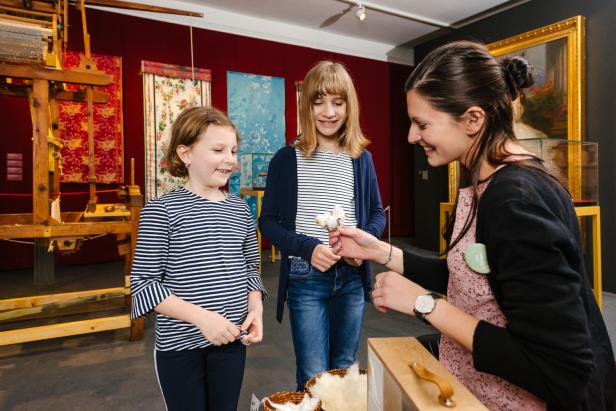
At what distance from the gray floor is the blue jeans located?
2.76 ft

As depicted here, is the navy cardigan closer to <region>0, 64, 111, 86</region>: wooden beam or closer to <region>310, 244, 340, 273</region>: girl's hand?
<region>310, 244, 340, 273</region>: girl's hand

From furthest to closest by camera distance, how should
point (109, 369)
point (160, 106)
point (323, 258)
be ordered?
1. point (160, 106)
2. point (109, 369)
3. point (323, 258)

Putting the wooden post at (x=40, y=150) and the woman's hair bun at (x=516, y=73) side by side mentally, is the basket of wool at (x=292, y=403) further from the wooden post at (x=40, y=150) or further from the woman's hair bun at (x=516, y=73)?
the wooden post at (x=40, y=150)

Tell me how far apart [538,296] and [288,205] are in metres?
1.10

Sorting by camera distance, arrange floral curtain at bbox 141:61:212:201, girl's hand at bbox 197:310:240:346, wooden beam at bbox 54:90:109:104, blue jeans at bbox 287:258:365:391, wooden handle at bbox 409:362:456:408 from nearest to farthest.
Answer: wooden handle at bbox 409:362:456:408, girl's hand at bbox 197:310:240:346, blue jeans at bbox 287:258:365:391, wooden beam at bbox 54:90:109:104, floral curtain at bbox 141:61:212:201

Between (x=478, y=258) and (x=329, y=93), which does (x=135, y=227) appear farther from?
(x=478, y=258)

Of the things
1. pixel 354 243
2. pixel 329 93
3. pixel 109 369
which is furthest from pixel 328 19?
pixel 354 243

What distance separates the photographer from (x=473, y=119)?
2.91 feet

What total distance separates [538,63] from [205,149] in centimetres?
538

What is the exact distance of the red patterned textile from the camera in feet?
18.4

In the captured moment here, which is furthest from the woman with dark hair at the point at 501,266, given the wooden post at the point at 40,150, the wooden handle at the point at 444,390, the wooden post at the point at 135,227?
the wooden post at the point at 40,150

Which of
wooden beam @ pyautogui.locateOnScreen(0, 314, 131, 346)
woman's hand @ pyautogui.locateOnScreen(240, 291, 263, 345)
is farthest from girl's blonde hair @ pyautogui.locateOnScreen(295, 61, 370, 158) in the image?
wooden beam @ pyautogui.locateOnScreen(0, 314, 131, 346)

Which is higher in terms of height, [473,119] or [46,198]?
[473,119]

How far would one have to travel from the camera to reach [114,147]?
5.88 m
